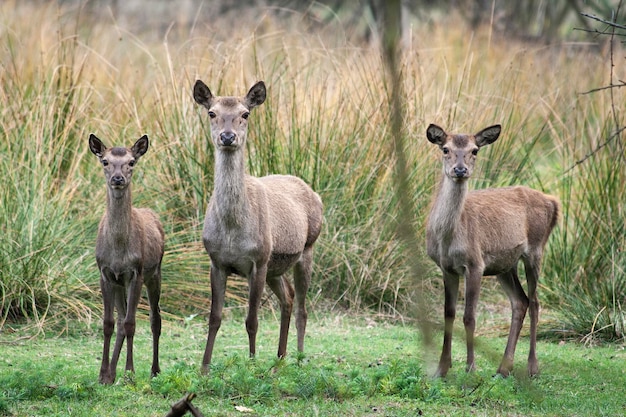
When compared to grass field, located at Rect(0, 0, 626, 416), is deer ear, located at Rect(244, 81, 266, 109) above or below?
above

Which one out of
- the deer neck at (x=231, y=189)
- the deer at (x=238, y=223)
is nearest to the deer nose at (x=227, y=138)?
the deer at (x=238, y=223)

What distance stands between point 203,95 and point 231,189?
85 centimetres

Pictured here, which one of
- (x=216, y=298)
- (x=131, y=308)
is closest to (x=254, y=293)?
(x=216, y=298)

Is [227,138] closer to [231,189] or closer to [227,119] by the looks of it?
[227,119]

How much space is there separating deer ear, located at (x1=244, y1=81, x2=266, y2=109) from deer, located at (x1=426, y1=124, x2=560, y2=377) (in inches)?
49.5

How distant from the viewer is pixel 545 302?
9125 mm

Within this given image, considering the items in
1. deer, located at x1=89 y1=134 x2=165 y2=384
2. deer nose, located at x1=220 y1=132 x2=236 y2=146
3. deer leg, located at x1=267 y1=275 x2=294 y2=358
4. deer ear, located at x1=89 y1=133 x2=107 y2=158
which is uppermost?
deer nose, located at x1=220 y1=132 x2=236 y2=146

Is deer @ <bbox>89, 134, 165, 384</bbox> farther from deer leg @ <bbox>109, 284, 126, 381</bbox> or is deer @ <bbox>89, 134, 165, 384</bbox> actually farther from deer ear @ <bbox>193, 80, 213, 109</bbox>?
deer ear @ <bbox>193, 80, 213, 109</bbox>

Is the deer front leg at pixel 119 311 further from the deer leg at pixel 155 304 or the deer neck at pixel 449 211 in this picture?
the deer neck at pixel 449 211

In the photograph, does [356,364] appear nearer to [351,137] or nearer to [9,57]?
[351,137]

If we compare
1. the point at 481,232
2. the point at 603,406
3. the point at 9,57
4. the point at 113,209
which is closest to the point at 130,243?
the point at 113,209

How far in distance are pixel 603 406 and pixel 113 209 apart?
3401 millimetres

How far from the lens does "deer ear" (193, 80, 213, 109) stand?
23.0ft

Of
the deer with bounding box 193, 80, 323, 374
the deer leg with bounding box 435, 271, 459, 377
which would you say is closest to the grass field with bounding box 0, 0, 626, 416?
the deer leg with bounding box 435, 271, 459, 377
